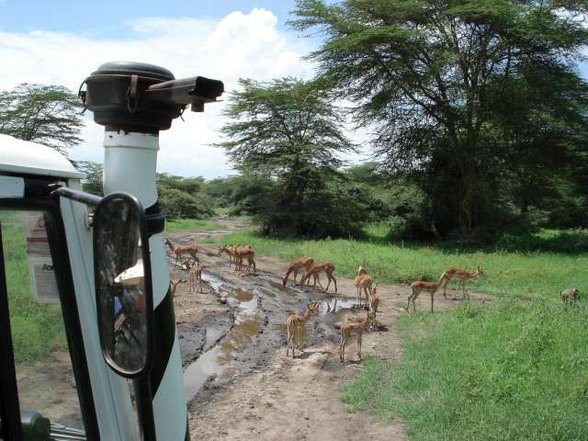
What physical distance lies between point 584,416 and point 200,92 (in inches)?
203

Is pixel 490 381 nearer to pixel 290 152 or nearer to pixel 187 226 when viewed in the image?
pixel 290 152

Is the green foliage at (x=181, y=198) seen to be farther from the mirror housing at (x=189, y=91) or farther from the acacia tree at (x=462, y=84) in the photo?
the mirror housing at (x=189, y=91)

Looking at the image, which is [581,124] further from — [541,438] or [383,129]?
[541,438]

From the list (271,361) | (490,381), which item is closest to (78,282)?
(490,381)

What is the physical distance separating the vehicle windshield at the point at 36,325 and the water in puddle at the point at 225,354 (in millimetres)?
5635

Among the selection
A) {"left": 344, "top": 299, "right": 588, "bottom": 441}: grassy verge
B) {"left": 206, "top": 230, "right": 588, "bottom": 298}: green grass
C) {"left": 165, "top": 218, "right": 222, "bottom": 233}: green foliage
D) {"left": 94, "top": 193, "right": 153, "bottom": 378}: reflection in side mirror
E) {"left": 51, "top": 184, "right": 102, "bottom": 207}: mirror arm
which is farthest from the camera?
{"left": 165, "top": 218, "right": 222, "bottom": 233}: green foliage

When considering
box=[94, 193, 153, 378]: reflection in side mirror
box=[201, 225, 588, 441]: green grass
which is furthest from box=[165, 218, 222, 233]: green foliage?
box=[94, 193, 153, 378]: reflection in side mirror

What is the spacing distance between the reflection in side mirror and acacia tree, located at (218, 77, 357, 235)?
75.8ft

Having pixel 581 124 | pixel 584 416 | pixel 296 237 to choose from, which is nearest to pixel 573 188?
pixel 581 124

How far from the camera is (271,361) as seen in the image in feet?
28.0

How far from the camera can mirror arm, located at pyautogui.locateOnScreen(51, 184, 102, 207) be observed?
1483 mm

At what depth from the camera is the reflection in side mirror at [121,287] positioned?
53.8 inches

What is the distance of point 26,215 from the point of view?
1.62 metres

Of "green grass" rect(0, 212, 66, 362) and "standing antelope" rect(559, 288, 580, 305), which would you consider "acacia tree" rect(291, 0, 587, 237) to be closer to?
"standing antelope" rect(559, 288, 580, 305)
